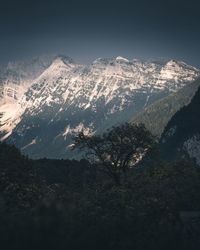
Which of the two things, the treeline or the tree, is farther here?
the tree

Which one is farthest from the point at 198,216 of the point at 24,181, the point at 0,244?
the point at 24,181

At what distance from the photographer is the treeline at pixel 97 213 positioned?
1508 centimetres

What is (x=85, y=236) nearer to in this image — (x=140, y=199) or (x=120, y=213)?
(x=120, y=213)

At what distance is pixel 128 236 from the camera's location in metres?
20.7

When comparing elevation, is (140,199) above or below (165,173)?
below

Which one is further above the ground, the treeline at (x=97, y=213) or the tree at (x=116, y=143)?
the tree at (x=116, y=143)

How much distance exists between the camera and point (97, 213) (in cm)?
2777

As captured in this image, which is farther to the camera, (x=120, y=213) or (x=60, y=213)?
(x=120, y=213)

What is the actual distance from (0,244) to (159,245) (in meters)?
9.80

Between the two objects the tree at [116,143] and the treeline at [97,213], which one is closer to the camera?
the treeline at [97,213]

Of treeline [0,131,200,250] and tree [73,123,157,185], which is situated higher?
tree [73,123,157,185]

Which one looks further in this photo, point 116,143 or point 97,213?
point 116,143

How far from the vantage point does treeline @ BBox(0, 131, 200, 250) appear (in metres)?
15.1

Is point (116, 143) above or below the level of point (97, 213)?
above
